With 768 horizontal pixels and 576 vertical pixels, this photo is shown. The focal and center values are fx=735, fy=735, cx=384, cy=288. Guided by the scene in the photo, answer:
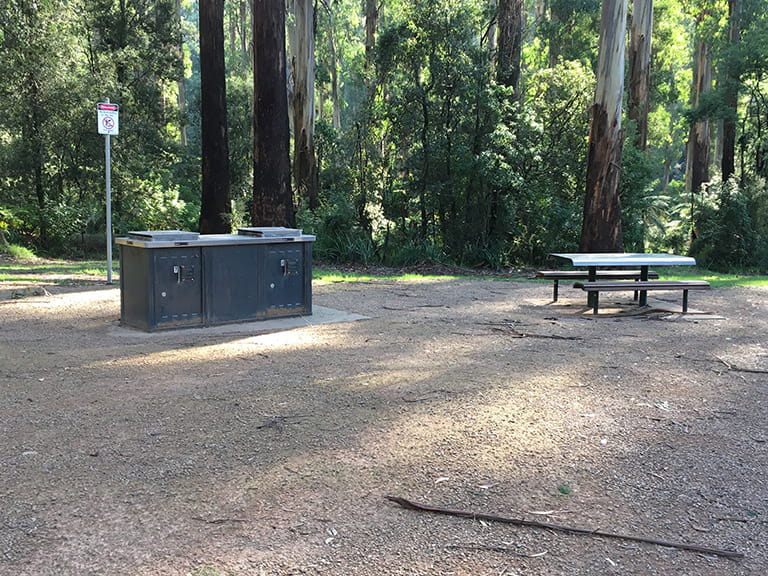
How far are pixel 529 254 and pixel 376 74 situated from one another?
254 inches

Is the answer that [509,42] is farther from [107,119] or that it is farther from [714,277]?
[107,119]

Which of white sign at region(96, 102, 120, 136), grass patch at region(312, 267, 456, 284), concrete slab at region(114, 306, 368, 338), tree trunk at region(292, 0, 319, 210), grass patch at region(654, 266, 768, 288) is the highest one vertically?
tree trunk at region(292, 0, 319, 210)

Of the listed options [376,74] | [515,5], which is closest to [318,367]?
[376,74]

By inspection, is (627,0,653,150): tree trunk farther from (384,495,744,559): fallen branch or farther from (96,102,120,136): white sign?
(384,495,744,559): fallen branch

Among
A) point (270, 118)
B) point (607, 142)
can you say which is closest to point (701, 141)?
point (607, 142)

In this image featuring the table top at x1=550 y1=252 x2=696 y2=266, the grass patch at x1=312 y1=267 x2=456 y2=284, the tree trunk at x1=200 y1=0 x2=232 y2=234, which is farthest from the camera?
the tree trunk at x1=200 y1=0 x2=232 y2=234

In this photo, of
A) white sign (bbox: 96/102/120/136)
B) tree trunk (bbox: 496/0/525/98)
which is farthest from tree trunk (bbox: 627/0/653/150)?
white sign (bbox: 96/102/120/136)

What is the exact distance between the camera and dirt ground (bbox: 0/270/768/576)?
3377 millimetres

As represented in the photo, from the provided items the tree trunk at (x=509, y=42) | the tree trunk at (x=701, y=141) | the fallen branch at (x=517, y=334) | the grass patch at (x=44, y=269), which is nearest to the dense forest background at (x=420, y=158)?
the tree trunk at (x=509, y=42)

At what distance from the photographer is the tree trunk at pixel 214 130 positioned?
17.3 metres

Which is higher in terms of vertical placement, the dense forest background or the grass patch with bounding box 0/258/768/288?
the dense forest background

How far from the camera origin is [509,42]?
64.6ft

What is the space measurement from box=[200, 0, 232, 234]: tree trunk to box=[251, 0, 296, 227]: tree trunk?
3019mm

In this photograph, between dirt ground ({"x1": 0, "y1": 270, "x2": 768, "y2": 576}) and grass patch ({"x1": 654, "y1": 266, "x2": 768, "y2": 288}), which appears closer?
dirt ground ({"x1": 0, "y1": 270, "x2": 768, "y2": 576})
